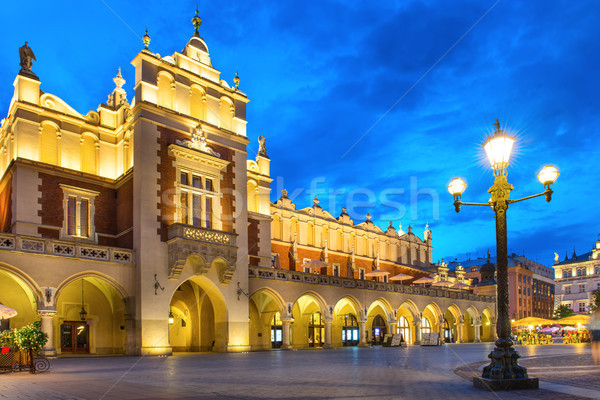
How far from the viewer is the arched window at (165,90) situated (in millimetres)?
31734

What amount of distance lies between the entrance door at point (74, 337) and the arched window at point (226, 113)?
587 inches

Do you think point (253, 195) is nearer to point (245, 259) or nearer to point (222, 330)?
point (245, 259)

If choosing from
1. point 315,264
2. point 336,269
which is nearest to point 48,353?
point 315,264

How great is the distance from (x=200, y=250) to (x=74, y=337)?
29.2ft

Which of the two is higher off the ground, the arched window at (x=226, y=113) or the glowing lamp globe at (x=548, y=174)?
the arched window at (x=226, y=113)

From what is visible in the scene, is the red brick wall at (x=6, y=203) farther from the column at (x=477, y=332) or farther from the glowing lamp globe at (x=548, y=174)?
the column at (x=477, y=332)

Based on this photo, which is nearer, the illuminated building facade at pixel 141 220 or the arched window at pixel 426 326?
the illuminated building facade at pixel 141 220

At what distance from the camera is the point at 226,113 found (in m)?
35.2

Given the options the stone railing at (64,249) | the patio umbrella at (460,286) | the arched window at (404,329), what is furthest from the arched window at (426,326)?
the stone railing at (64,249)

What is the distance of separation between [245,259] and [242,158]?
261 inches

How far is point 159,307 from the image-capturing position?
28.5 meters

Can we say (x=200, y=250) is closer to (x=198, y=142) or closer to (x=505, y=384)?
(x=198, y=142)

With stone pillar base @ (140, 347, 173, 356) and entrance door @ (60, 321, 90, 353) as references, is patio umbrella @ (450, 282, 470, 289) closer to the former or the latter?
stone pillar base @ (140, 347, 173, 356)

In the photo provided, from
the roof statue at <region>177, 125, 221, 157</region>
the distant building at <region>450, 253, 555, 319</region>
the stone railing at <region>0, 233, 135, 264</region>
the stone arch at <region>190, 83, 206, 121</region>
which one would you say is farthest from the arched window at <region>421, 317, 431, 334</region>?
the distant building at <region>450, 253, 555, 319</region>
